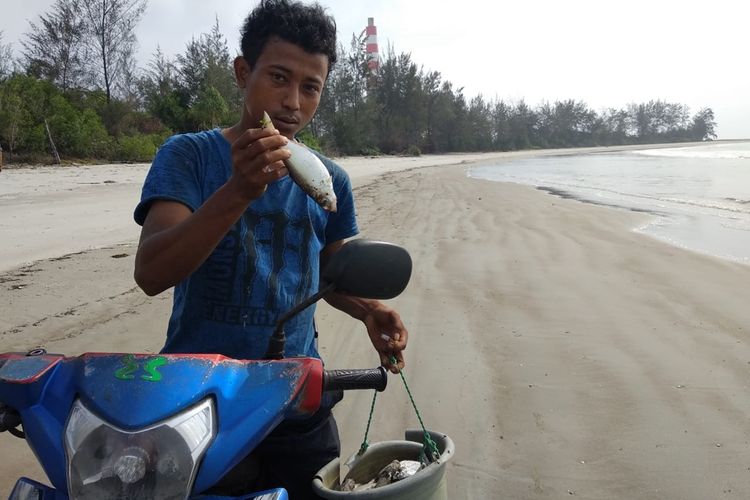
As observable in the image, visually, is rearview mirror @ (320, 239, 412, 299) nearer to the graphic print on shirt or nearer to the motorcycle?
the motorcycle

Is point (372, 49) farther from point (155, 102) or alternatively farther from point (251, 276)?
point (251, 276)

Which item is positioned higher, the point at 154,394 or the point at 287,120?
the point at 287,120

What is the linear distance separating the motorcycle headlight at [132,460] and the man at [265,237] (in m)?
0.62

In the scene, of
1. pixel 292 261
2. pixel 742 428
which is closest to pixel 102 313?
pixel 292 261

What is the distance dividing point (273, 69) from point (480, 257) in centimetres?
547

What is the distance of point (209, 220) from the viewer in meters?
1.31

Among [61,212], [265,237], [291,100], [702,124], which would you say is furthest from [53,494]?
[702,124]

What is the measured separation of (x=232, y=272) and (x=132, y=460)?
794 millimetres

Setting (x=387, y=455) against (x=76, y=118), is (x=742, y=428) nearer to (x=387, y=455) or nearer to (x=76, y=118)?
(x=387, y=455)

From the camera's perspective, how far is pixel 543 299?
5.24 m

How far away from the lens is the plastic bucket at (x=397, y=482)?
141 cm

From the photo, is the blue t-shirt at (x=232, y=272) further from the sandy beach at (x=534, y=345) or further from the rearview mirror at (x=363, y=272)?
the sandy beach at (x=534, y=345)

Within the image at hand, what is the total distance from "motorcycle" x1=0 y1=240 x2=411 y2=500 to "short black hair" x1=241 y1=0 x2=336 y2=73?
1.05 metres

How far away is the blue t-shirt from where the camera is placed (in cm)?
168
